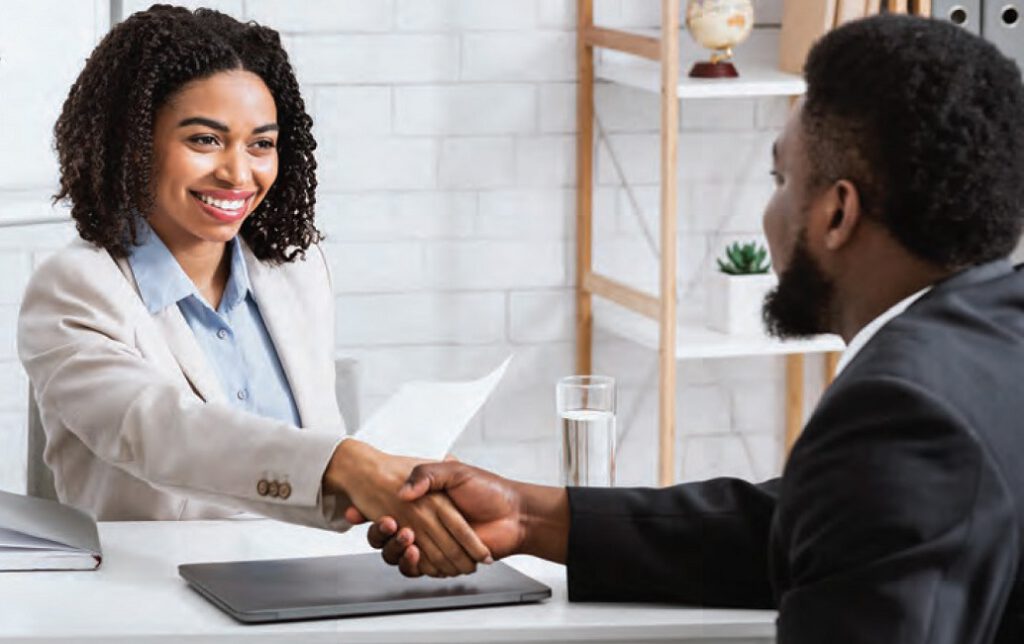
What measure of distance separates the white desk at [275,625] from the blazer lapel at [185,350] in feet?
1.37

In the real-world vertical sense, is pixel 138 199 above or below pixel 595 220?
above

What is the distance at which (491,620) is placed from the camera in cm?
152

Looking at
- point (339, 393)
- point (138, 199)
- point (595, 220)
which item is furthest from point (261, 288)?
point (595, 220)

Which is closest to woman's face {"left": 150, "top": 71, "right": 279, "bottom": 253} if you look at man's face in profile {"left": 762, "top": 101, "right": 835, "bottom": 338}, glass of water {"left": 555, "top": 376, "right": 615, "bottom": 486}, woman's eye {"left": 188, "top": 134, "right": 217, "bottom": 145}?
woman's eye {"left": 188, "top": 134, "right": 217, "bottom": 145}

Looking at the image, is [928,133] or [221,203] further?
[221,203]

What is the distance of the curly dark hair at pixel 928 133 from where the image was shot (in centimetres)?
133

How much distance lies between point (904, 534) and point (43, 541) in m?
0.88

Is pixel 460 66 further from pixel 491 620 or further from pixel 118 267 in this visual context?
pixel 491 620

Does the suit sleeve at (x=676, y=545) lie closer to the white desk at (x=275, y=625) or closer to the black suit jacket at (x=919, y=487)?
the white desk at (x=275, y=625)

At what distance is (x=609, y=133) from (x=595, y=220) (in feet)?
0.60

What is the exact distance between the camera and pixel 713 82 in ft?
10.1

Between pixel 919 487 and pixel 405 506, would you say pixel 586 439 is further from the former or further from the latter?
pixel 919 487

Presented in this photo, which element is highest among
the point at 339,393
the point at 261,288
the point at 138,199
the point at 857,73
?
the point at 857,73

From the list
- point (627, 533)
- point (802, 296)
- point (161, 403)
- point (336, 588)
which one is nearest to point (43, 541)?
point (161, 403)
